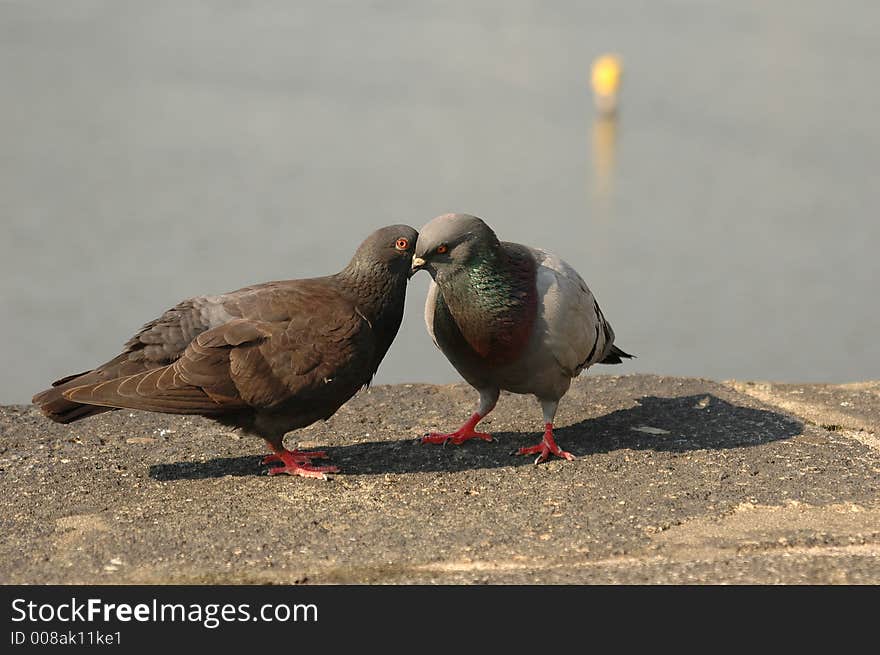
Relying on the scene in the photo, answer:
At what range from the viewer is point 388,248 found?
20.1ft

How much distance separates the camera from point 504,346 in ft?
20.4

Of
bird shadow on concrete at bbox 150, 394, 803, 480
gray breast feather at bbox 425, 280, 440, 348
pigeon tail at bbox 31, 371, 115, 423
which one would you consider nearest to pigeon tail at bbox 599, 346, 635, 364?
bird shadow on concrete at bbox 150, 394, 803, 480

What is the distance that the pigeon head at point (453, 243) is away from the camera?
20.0 ft

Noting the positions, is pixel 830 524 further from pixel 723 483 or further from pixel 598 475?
pixel 598 475

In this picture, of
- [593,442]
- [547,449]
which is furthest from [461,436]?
[593,442]

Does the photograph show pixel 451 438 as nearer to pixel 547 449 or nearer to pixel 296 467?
pixel 547 449

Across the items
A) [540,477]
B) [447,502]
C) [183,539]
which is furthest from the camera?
[540,477]

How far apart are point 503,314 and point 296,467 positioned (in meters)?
1.37

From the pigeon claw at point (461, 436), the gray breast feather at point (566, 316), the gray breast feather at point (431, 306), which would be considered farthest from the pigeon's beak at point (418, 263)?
the pigeon claw at point (461, 436)

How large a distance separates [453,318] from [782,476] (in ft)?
6.38

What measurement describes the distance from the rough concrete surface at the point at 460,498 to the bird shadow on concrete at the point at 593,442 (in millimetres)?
20

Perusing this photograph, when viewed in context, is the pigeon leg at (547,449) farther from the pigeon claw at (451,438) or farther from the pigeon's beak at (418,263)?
the pigeon's beak at (418,263)

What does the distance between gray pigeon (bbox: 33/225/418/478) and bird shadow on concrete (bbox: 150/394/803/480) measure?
38cm
